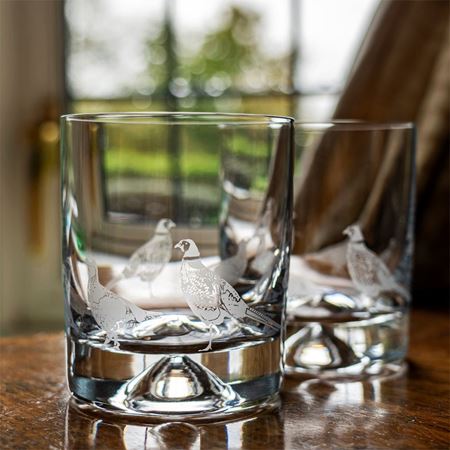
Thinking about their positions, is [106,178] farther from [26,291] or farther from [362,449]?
[26,291]

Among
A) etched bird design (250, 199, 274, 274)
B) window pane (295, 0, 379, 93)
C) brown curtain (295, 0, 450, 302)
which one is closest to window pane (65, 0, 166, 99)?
window pane (295, 0, 379, 93)

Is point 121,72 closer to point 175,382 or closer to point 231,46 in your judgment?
point 231,46

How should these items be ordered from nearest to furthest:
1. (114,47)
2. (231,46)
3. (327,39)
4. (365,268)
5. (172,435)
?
(172,435) → (365,268) → (327,39) → (231,46) → (114,47)

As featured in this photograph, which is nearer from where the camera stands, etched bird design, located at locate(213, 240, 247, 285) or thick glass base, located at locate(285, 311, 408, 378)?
etched bird design, located at locate(213, 240, 247, 285)

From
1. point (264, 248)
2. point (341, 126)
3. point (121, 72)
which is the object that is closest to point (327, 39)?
point (121, 72)

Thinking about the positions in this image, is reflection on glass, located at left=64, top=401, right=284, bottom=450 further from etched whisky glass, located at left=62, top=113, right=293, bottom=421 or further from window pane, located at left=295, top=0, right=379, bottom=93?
window pane, located at left=295, top=0, right=379, bottom=93

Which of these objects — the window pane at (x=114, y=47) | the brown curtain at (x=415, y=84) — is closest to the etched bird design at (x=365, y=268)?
the brown curtain at (x=415, y=84)

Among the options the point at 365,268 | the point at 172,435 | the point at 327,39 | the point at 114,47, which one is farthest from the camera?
the point at 114,47

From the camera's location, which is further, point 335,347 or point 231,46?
point 231,46

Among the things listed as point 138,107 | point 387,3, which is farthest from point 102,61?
point 387,3
